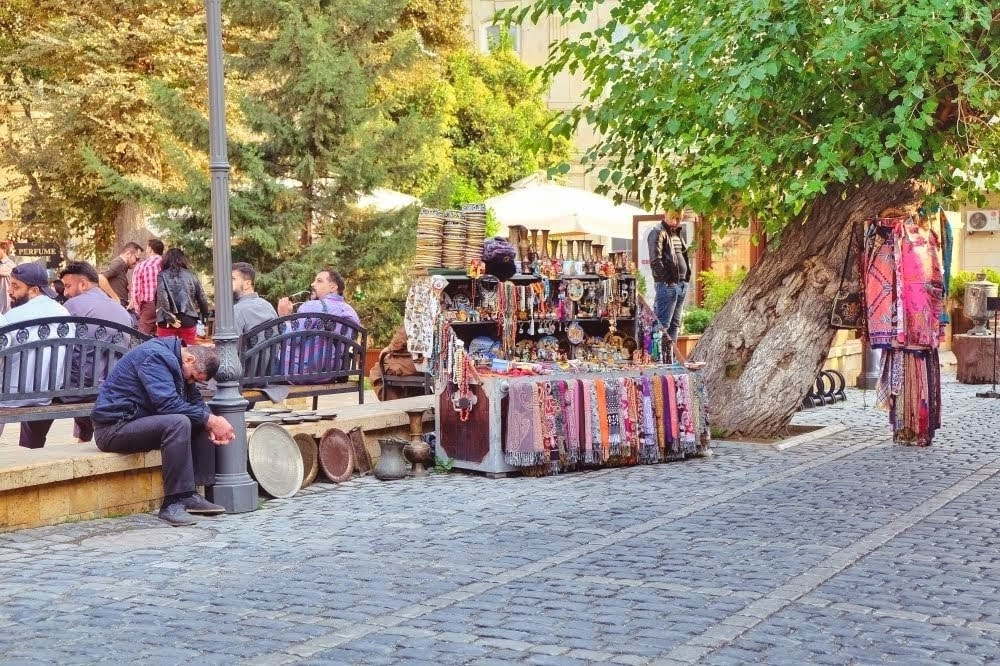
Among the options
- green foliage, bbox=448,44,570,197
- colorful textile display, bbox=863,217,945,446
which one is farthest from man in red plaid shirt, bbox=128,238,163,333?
green foliage, bbox=448,44,570,197

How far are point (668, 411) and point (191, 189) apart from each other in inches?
368

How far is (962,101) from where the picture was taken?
1157cm

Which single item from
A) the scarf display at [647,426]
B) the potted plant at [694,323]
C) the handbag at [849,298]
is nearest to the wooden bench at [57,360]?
the scarf display at [647,426]

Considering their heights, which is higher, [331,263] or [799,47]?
[799,47]

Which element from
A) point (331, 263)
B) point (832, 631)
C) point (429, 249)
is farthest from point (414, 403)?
point (331, 263)

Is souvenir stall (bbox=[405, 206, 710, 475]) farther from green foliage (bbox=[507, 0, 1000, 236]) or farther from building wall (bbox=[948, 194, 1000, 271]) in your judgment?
building wall (bbox=[948, 194, 1000, 271])

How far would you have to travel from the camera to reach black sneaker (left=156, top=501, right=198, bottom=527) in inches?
332

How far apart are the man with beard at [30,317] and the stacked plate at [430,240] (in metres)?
2.70

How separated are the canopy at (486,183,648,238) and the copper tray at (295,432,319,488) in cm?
998

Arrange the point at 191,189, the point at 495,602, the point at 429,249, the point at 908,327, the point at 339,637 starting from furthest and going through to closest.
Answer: the point at 191,189
the point at 908,327
the point at 429,249
the point at 495,602
the point at 339,637

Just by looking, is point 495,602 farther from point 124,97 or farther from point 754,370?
point 124,97

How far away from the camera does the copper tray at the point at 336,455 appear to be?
10.1 m

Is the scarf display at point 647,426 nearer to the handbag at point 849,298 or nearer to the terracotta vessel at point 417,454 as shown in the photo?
the terracotta vessel at point 417,454

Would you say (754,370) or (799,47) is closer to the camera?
(799,47)
